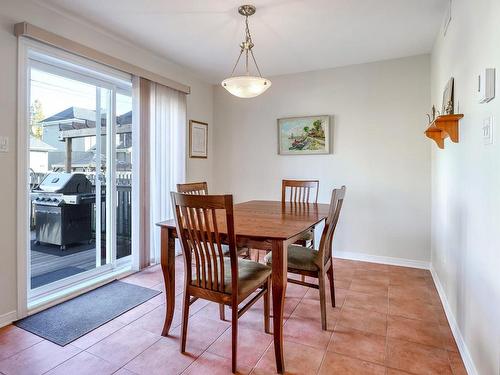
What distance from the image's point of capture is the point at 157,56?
132 inches

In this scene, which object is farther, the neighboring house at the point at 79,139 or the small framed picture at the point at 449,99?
the neighboring house at the point at 79,139

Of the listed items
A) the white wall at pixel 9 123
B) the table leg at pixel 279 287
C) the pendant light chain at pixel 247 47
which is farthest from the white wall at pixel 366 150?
the white wall at pixel 9 123

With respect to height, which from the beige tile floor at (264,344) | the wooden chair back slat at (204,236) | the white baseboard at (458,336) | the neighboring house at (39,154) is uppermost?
the neighboring house at (39,154)

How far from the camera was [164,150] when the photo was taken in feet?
11.4

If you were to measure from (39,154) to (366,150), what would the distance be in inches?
132

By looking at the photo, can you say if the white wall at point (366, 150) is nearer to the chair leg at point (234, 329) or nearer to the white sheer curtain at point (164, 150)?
the white sheer curtain at point (164, 150)

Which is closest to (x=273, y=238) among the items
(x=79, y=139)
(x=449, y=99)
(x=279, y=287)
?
(x=279, y=287)

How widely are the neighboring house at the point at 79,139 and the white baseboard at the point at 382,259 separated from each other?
109 inches

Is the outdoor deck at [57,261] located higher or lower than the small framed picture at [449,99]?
lower

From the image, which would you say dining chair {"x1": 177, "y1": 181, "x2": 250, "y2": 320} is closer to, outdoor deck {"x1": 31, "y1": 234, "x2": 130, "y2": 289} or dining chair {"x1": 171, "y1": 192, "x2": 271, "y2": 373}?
dining chair {"x1": 171, "y1": 192, "x2": 271, "y2": 373}

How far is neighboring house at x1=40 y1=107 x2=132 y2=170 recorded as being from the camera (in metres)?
2.61

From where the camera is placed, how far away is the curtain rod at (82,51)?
2119mm

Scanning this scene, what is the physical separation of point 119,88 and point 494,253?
11.0 ft

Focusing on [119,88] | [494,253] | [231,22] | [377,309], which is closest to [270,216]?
[377,309]
